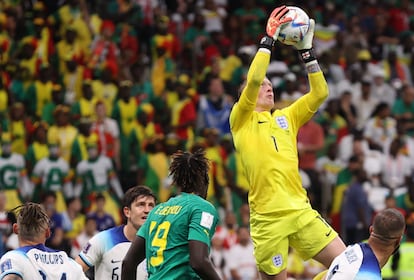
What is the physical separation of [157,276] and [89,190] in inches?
424

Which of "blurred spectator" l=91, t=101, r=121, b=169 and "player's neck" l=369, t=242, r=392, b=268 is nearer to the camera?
"player's neck" l=369, t=242, r=392, b=268

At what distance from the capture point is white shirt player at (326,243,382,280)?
893 centimetres

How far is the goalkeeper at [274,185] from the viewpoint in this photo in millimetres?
10875

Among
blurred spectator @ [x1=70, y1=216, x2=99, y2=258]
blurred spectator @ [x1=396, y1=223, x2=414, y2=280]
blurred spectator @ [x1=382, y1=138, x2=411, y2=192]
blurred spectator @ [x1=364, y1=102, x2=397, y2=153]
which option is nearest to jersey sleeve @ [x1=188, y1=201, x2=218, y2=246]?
blurred spectator @ [x1=396, y1=223, x2=414, y2=280]

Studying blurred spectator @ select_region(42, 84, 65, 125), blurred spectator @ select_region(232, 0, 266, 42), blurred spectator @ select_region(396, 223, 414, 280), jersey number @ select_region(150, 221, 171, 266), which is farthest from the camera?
blurred spectator @ select_region(232, 0, 266, 42)

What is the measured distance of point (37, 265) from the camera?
31.1 ft

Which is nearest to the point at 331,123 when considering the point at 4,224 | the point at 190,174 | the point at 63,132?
the point at 63,132

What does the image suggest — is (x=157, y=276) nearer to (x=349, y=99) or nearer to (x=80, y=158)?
(x=80, y=158)

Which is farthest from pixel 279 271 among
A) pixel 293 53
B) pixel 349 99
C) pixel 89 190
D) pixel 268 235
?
pixel 293 53

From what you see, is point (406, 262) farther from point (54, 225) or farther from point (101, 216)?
point (54, 225)

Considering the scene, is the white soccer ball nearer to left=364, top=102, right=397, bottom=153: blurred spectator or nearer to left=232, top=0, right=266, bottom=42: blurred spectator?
left=364, top=102, right=397, bottom=153: blurred spectator

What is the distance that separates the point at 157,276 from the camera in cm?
927

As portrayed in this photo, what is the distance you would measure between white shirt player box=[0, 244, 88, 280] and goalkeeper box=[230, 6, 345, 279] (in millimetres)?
1941

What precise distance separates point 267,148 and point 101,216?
27.1 feet
